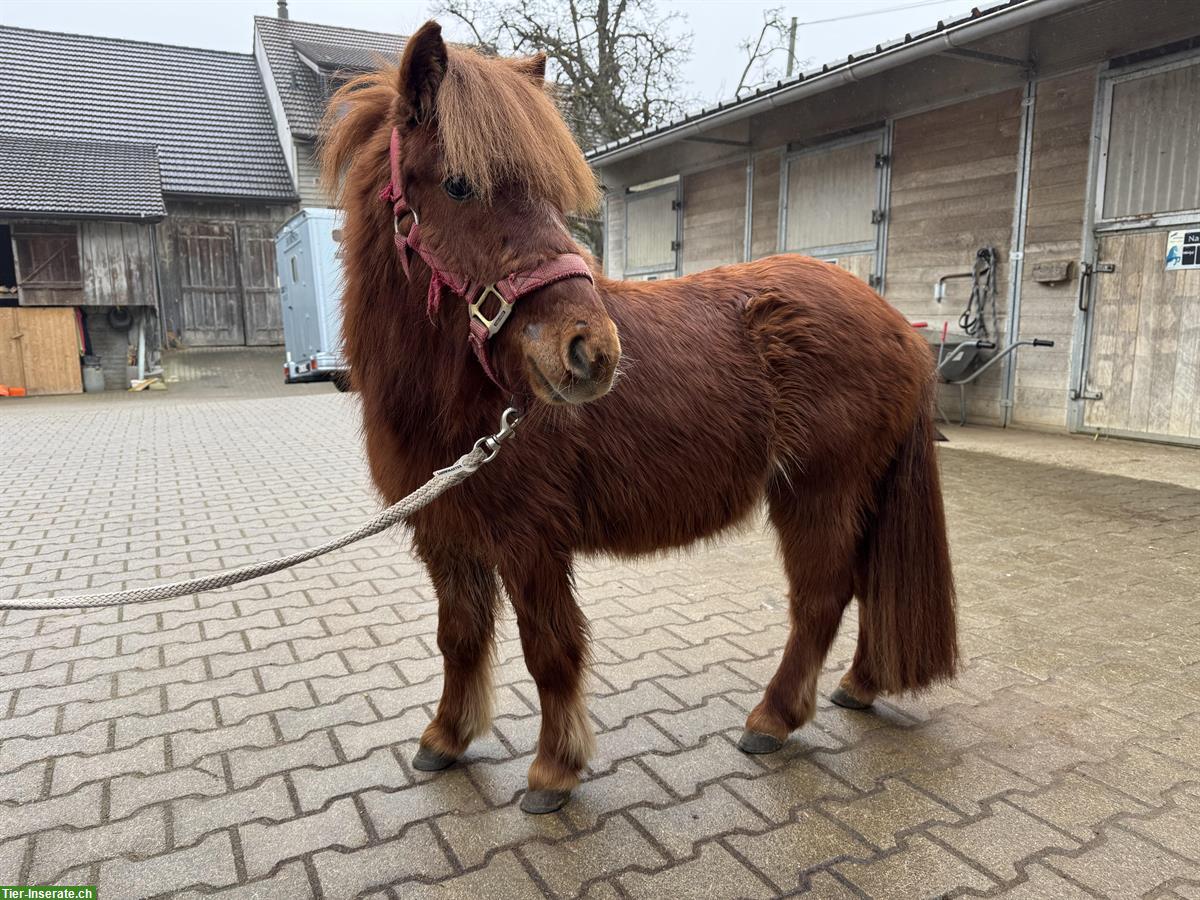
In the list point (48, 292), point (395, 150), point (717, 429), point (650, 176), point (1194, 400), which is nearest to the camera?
point (395, 150)

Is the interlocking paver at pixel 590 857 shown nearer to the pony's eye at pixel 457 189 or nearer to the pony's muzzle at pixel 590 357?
the pony's muzzle at pixel 590 357

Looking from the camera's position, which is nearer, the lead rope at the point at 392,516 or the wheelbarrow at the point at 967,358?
the lead rope at the point at 392,516

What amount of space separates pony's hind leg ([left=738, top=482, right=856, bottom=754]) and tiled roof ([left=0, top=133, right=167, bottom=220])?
64.6ft

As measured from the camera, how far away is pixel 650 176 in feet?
44.7

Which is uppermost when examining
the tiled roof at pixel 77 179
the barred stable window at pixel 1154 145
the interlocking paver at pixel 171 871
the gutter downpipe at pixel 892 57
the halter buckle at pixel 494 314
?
the tiled roof at pixel 77 179

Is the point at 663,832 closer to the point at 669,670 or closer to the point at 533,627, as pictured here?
the point at 533,627

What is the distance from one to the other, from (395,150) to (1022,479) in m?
5.91

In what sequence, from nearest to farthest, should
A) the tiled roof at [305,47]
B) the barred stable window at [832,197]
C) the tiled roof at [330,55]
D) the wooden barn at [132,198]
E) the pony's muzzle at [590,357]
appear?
the pony's muzzle at [590,357] → the barred stable window at [832,197] → the wooden barn at [132,198] → the tiled roof at [305,47] → the tiled roof at [330,55]

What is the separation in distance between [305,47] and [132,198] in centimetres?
799

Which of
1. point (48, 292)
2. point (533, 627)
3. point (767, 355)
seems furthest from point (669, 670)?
point (48, 292)

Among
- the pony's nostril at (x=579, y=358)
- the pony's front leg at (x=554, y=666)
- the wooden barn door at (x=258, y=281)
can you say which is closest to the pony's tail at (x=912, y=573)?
the pony's front leg at (x=554, y=666)

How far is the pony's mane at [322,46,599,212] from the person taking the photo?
1.71m

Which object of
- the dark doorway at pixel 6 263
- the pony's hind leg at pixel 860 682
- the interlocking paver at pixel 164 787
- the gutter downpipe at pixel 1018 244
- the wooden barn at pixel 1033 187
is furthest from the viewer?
the dark doorway at pixel 6 263

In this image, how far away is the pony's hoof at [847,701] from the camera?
111 inches
